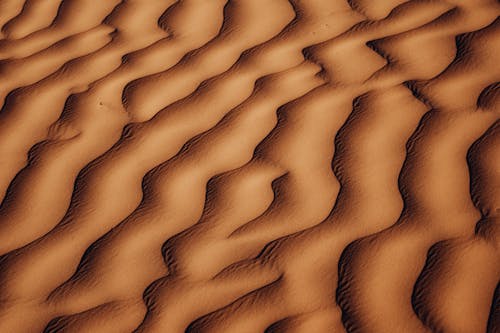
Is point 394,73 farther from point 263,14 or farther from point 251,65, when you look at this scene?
point 263,14

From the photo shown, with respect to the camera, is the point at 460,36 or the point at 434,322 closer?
the point at 434,322

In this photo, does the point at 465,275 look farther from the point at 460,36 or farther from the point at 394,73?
the point at 460,36

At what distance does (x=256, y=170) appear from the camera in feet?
7.15

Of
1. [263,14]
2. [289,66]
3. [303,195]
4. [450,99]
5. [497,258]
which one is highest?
[263,14]

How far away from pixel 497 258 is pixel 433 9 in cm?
148

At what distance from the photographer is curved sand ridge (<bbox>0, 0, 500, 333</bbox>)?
1.78m

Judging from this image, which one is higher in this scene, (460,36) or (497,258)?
(460,36)

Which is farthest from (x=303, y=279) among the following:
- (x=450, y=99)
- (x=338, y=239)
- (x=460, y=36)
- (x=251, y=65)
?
(x=460, y=36)

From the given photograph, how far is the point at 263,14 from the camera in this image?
3010 millimetres

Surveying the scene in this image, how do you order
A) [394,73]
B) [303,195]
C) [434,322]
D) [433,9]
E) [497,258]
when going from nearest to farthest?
[434,322]
[497,258]
[303,195]
[394,73]
[433,9]

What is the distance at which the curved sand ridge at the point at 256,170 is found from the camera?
5.84 ft

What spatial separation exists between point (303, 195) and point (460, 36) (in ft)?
3.73

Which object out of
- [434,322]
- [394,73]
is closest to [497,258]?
[434,322]

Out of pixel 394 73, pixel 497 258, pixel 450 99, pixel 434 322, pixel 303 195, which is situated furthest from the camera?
pixel 394 73
